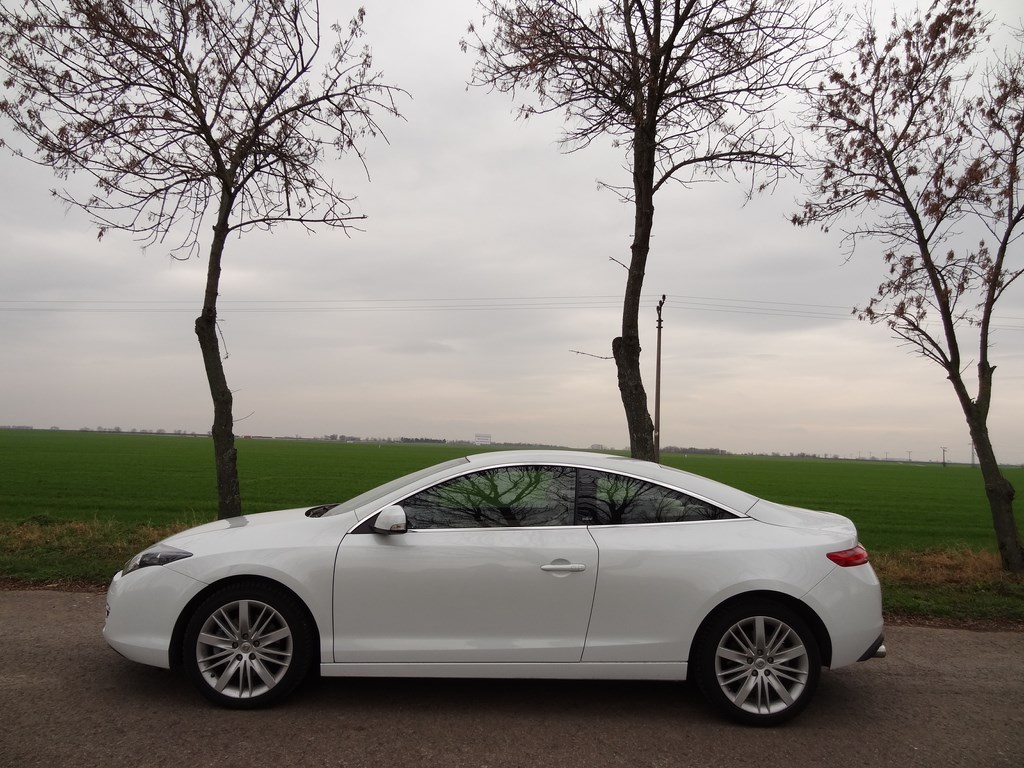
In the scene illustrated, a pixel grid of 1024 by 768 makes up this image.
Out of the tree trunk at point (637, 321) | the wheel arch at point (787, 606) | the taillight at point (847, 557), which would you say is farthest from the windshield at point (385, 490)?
the tree trunk at point (637, 321)

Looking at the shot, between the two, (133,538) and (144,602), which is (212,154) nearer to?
(133,538)

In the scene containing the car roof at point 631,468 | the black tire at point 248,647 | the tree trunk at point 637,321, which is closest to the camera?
the black tire at point 248,647

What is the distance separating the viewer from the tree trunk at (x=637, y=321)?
8.09 metres

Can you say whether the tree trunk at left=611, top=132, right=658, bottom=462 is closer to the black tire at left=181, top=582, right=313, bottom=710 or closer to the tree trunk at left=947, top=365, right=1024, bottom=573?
the tree trunk at left=947, top=365, right=1024, bottom=573

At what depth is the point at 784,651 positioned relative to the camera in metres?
4.08

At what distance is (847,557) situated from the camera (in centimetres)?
420

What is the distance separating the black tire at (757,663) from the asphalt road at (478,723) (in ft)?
0.40

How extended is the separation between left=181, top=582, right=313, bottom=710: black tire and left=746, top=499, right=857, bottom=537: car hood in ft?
8.80

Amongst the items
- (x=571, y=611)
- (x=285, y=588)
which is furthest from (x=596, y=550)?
(x=285, y=588)

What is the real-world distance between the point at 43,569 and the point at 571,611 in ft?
19.7

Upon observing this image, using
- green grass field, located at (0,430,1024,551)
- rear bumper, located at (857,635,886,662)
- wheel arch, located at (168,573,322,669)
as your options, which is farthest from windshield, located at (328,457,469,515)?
green grass field, located at (0,430,1024,551)

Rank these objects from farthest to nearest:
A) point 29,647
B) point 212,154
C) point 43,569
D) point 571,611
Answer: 1. point 212,154
2. point 43,569
3. point 29,647
4. point 571,611

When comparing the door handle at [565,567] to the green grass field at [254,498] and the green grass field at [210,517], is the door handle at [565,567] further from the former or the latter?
the green grass field at [254,498]

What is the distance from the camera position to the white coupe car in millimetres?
4027
